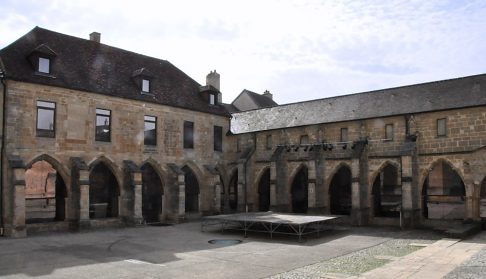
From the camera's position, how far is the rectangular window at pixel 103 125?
2236 cm

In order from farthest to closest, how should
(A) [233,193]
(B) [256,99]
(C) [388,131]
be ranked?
(B) [256,99] → (A) [233,193] → (C) [388,131]

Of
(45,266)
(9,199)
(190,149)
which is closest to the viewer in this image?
(45,266)

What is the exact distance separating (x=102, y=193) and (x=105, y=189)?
26cm

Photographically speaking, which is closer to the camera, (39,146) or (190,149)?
(39,146)

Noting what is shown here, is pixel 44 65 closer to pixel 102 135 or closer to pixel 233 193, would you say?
pixel 102 135

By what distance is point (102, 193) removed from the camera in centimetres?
2325

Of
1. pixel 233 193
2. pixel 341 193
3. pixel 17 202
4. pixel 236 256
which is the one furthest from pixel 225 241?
pixel 341 193

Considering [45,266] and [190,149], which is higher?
[190,149]

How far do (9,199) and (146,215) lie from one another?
7962 millimetres

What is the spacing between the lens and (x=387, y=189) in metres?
33.8

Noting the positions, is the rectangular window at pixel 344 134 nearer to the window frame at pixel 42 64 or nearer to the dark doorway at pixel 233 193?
the dark doorway at pixel 233 193

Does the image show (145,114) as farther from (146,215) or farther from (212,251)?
(212,251)

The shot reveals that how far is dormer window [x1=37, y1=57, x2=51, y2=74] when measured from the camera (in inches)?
803

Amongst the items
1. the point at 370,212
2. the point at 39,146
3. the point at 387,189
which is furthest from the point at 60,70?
the point at 387,189
